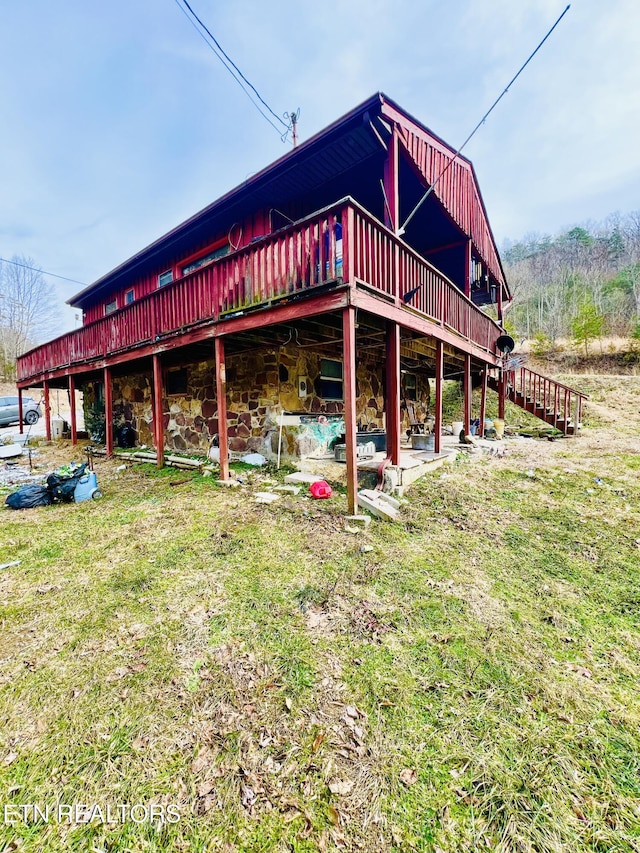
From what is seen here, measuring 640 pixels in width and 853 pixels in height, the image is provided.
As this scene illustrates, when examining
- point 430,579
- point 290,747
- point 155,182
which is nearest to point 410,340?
Result: point 430,579

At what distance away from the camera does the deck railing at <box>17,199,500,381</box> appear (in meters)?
4.25

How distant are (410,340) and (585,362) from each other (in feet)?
63.2

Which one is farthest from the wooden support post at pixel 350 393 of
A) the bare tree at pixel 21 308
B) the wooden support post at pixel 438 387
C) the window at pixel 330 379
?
the bare tree at pixel 21 308

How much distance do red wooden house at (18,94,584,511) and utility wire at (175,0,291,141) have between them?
2617 millimetres

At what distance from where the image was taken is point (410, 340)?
7.79 m

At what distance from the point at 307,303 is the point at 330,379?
144 inches

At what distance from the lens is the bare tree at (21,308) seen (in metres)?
26.8

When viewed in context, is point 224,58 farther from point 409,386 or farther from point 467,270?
point 409,386

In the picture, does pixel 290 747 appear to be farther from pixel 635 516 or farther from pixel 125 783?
pixel 635 516

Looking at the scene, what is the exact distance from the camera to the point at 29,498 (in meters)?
5.07

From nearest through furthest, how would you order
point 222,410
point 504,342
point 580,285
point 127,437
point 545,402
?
point 222,410 → point 127,437 → point 504,342 → point 545,402 → point 580,285

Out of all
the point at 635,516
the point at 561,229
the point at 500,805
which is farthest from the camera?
the point at 561,229

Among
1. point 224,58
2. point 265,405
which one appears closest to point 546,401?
point 265,405

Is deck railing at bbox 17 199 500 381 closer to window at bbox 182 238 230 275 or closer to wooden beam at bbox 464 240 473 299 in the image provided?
wooden beam at bbox 464 240 473 299
